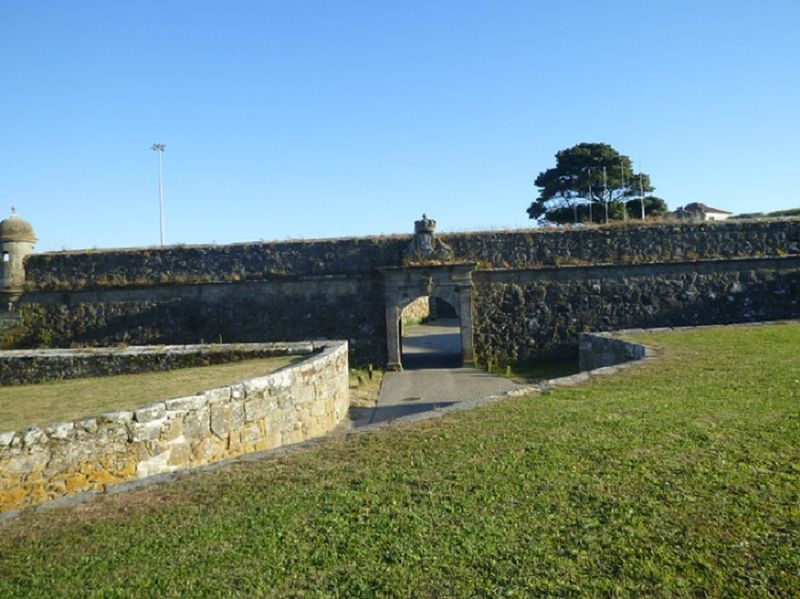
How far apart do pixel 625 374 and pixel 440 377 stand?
655cm

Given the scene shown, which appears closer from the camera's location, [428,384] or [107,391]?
[107,391]

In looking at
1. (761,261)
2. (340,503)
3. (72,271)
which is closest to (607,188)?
(761,261)

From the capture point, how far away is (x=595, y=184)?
41656 mm

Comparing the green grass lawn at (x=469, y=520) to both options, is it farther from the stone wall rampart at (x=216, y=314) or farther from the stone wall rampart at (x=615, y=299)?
the stone wall rampart at (x=216, y=314)

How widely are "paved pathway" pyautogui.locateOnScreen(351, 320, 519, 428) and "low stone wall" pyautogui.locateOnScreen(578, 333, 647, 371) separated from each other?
1.62 m

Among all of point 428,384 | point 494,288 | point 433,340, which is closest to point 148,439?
point 428,384

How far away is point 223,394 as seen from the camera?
670 cm

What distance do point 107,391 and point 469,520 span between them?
263 inches

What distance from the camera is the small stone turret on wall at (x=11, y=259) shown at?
16.6 meters

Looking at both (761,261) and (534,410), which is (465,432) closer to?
(534,410)

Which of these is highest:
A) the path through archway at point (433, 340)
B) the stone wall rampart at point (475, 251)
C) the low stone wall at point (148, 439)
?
the stone wall rampart at point (475, 251)

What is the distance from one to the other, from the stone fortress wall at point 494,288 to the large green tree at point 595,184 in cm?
2365

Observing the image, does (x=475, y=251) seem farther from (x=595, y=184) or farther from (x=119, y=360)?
(x=595, y=184)

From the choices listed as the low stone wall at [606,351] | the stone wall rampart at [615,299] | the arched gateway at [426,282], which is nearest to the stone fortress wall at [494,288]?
the stone wall rampart at [615,299]
